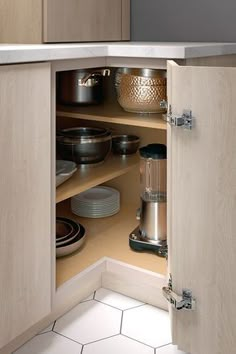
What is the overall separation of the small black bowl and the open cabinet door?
80 cm

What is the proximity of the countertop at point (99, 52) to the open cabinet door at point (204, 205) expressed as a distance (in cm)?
21

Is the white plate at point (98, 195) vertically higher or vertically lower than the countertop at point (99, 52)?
lower

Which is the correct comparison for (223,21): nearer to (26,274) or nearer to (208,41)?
(208,41)

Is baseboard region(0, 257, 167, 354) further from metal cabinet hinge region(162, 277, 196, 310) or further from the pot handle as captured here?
the pot handle

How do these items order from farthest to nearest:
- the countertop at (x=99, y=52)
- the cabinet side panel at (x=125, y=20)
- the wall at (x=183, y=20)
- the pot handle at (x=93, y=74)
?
the cabinet side panel at (x=125, y=20), the wall at (x=183, y=20), the pot handle at (x=93, y=74), the countertop at (x=99, y=52)

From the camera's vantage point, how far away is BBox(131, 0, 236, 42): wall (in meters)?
1.79

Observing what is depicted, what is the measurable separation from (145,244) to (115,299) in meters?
0.22

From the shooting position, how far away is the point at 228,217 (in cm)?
104

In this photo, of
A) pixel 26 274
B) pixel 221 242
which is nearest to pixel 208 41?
pixel 221 242

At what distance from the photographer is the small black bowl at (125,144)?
77.8 inches

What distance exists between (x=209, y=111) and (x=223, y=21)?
0.92 meters

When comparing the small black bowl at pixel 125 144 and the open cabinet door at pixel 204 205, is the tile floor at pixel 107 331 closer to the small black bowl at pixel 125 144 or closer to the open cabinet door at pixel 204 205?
the open cabinet door at pixel 204 205

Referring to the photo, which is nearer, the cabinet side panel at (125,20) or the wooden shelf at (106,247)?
the wooden shelf at (106,247)

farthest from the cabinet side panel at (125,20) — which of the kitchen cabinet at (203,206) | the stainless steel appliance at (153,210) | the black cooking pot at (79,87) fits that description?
the kitchen cabinet at (203,206)
